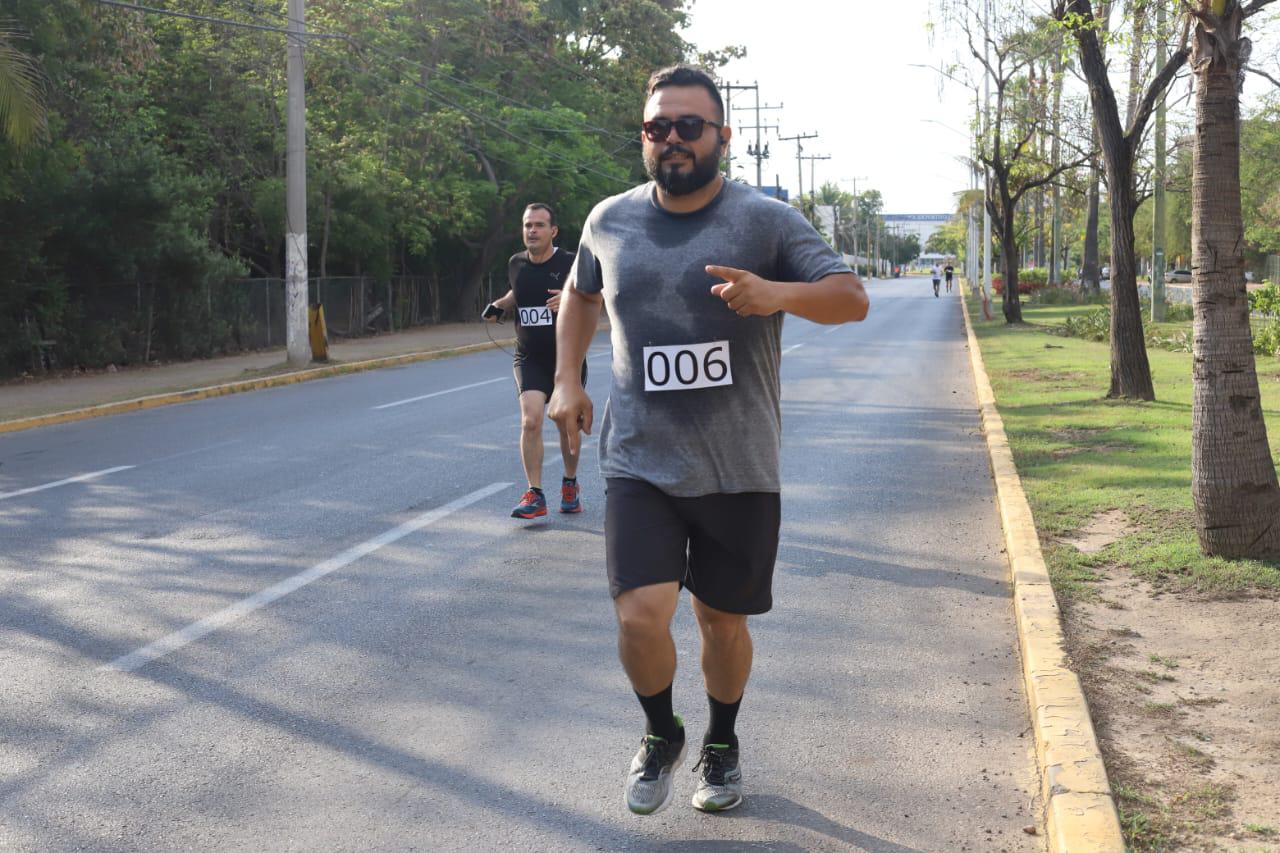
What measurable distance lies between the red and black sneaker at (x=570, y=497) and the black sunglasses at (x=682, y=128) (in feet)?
16.7

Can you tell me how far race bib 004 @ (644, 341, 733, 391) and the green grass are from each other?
10.8 feet

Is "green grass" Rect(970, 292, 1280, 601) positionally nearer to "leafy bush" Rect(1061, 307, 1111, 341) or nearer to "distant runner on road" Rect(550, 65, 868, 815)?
"distant runner on road" Rect(550, 65, 868, 815)

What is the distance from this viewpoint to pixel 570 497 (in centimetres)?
872

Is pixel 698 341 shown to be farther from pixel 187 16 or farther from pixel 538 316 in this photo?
pixel 187 16

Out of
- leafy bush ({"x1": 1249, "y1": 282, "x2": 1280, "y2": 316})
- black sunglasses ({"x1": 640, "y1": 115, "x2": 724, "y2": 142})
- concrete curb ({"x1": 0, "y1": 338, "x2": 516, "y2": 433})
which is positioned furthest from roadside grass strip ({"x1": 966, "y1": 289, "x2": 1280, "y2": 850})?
leafy bush ({"x1": 1249, "y1": 282, "x2": 1280, "y2": 316})

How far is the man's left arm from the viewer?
337cm

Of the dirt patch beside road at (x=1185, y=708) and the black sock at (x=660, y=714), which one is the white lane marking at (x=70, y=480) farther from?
the dirt patch beside road at (x=1185, y=708)

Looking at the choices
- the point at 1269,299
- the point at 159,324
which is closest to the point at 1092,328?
the point at 1269,299

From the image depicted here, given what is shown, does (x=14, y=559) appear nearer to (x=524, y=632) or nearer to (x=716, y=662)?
(x=524, y=632)

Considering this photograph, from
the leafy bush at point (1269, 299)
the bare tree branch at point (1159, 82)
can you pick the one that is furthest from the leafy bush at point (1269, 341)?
the bare tree branch at point (1159, 82)

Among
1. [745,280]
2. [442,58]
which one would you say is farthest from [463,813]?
[442,58]

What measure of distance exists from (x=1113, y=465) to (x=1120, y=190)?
4.49 meters

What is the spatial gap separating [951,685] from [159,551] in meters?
4.68

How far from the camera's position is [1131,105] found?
2122cm
